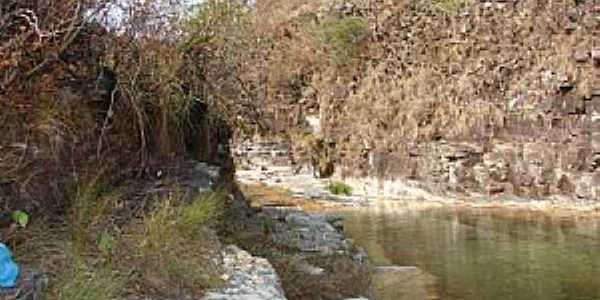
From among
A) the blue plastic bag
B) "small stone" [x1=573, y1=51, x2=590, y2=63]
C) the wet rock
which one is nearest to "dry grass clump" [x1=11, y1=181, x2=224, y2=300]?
the wet rock

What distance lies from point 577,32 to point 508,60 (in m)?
2.30

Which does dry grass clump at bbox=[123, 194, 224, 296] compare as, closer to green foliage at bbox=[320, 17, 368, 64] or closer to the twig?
the twig

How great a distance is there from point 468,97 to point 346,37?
6.08 m

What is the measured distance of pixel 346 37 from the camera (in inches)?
1212

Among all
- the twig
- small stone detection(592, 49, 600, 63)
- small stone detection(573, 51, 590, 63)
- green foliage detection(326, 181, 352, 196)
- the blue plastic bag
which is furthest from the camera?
green foliage detection(326, 181, 352, 196)

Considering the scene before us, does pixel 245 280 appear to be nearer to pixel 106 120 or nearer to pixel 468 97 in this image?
pixel 106 120

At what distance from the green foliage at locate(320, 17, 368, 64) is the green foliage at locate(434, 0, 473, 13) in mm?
2901

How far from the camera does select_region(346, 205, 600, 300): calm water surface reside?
11.6 m

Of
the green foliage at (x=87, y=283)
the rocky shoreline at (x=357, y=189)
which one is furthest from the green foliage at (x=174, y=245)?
the rocky shoreline at (x=357, y=189)

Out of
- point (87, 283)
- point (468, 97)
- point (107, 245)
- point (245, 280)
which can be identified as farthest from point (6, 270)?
point (468, 97)

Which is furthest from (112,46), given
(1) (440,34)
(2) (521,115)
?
(1) (440,34)

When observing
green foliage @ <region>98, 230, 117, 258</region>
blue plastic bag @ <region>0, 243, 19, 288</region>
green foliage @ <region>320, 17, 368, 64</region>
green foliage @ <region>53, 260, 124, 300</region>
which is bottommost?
green foliage @ <region>53, 260, 124, 300</region>

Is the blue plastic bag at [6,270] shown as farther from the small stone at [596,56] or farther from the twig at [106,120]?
the small stone at [596,56]

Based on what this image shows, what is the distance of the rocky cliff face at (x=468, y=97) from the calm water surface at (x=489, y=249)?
307cm
